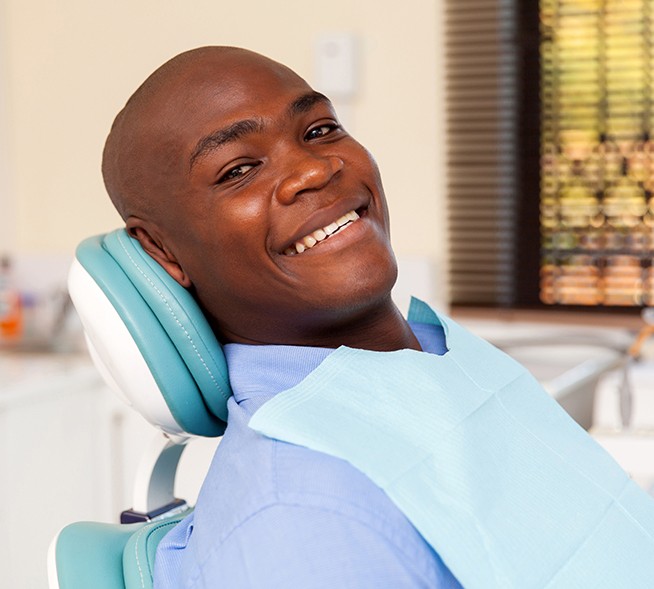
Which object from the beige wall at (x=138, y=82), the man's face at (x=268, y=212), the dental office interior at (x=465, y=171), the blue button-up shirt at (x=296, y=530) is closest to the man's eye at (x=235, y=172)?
the man's face at (x=268, y=212)

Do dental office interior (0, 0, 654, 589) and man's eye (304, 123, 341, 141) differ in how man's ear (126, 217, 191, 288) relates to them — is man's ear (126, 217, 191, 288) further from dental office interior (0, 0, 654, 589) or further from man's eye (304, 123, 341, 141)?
dental office interior (0, 0, 654, 589)

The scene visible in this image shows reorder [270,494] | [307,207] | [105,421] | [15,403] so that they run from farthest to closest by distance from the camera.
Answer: [105,421]
[15,403]
[307,207]
[270,494]

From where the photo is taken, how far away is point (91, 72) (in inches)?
117

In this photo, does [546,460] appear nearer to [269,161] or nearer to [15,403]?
[269,161]

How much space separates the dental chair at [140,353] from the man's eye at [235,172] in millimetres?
127

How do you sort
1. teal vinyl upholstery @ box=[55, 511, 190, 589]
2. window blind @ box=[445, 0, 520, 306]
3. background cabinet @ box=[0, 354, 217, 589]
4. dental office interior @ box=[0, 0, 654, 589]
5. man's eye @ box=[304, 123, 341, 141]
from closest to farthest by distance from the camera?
1. teal vinyl upholstery @ box=[55, 511, 190, 589]
2. man's eye @ box=[304, 123, 341, 141]
3. background cabinet @ box=[0, 354, 217, 589]
4. dental office interior @ box=[0, 0, 654, 589]
5. window blind @ box=[445, 0, 520, 306]

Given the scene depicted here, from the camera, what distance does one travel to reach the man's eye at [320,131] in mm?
1127

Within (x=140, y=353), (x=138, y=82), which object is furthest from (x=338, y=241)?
(x=138, y=82)

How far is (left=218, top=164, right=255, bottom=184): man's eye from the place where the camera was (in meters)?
1.06

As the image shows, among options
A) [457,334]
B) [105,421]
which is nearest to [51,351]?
[105,421]

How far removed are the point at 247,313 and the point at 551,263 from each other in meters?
1.83

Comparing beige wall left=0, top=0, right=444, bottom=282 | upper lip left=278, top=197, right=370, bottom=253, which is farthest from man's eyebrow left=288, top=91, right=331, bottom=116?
beige wall left=0, top=0, right=444, bottom=282

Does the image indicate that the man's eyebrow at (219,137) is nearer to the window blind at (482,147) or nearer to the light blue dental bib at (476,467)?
the light blue dental bib at (476,467)

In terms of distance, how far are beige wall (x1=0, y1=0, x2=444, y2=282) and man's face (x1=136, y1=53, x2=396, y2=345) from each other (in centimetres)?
161
